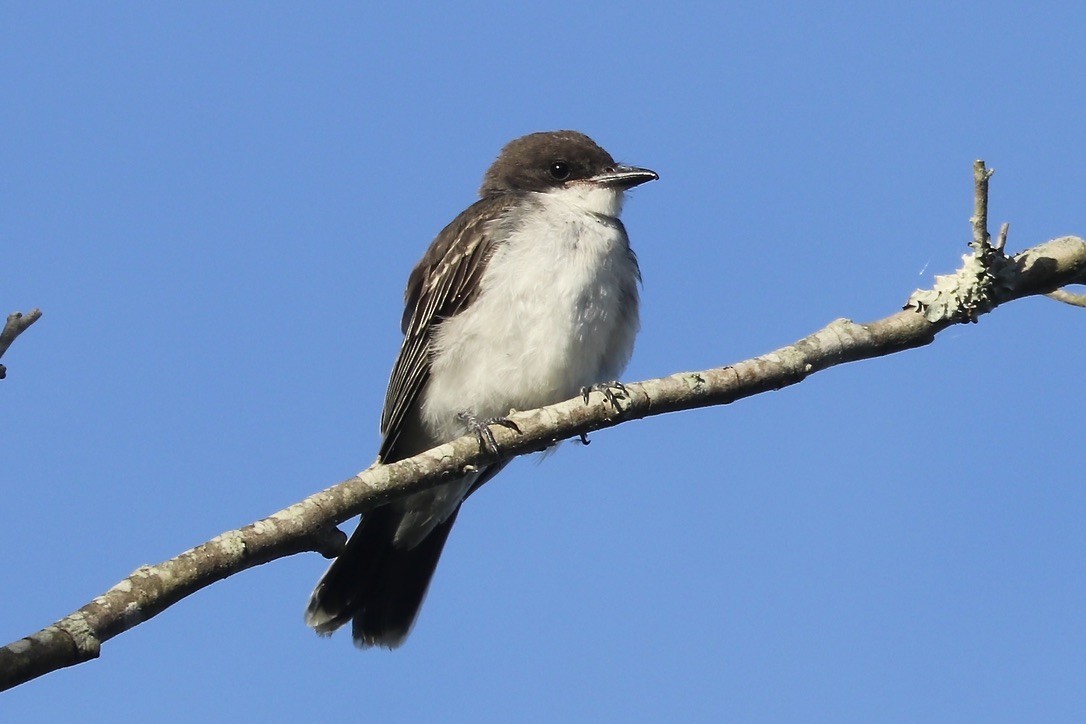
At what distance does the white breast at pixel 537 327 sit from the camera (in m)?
7.12

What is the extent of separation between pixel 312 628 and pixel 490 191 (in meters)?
3.16

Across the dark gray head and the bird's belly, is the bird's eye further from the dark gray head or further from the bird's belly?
the bird's belly

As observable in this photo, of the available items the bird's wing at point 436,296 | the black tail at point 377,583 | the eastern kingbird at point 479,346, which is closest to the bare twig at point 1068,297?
the eastern kingbird at point 479,346

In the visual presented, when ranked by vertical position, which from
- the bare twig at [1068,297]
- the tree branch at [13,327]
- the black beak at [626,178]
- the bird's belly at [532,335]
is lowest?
the tree branch at [13,327]

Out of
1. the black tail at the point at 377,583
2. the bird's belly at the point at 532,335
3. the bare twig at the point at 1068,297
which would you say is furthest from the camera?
the black tail at the point at 377,583

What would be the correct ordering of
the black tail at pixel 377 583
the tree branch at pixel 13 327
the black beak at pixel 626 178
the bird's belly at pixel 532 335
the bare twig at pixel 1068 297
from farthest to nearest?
1. the black beak at pixel 626 178
2. the black tail at pixel 377 583
3. the bird's belly at pixel 532 335
4. the bare twig at pixel 1068 297
5. the tree branch at pixel 13 327

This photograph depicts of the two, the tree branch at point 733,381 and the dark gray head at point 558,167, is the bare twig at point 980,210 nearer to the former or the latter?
the tree branch at point 733,381

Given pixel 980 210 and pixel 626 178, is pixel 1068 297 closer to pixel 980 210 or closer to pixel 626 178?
pixel 980 210

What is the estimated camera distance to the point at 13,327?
13.6ft

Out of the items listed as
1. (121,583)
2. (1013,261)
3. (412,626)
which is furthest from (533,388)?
(121,583)

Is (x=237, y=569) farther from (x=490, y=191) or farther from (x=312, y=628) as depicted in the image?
(x=490, y=191)

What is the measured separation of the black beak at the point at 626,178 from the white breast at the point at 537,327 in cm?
71

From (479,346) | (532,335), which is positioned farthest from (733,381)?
(479,346)

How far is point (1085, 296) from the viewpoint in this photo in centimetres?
509
